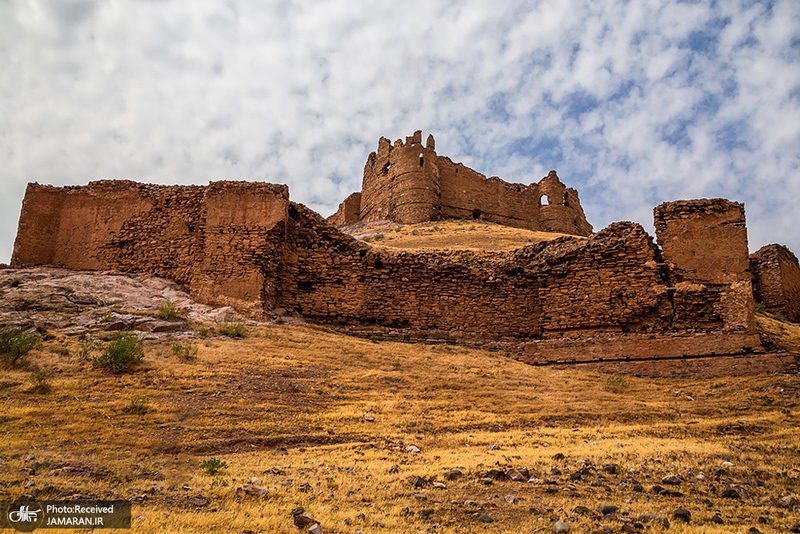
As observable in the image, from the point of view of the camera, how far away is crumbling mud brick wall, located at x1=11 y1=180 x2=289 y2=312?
43.6ft

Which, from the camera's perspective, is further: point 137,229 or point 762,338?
point 137,229

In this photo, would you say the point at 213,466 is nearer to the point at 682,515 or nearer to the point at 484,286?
the point at 682,515

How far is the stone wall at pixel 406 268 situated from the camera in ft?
42.0

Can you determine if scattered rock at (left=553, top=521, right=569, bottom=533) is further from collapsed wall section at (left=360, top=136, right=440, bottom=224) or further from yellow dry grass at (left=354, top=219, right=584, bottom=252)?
collapsed wall section at (left=360, top=136, right=440, bottom=224)

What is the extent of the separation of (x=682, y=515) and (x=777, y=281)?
15412 millimetres

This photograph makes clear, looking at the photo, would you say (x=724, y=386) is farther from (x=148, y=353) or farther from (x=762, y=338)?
(x=148, y=353)

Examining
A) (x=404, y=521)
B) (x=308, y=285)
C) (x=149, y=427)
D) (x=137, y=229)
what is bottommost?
(x=404, y=521)

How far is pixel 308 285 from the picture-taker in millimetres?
14477

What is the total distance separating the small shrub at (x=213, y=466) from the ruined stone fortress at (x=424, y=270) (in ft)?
23.2

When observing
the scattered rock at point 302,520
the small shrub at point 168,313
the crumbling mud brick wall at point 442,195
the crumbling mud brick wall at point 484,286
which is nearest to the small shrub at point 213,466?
the scattered rock at point 302,520

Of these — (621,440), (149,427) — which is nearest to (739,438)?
(621,440)

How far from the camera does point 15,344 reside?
28.5ft

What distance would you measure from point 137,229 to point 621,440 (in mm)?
12400

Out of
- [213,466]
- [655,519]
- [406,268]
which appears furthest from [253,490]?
[406,268]
